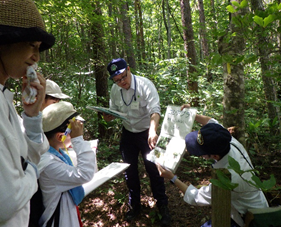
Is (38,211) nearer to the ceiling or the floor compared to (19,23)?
nearer to the floor

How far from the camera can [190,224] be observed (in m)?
3.27

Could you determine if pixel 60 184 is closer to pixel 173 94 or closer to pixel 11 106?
pixel 11 106

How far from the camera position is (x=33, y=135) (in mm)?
1280

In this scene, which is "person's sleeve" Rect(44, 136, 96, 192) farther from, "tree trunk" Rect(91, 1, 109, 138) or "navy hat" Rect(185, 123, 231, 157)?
"tree trunk" Rect(91, 1, 109, 138)

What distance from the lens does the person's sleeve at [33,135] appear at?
1.25m

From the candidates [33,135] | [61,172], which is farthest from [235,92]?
[33,135]

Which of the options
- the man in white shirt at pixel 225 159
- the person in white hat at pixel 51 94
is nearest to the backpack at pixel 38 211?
the person in white hat at pixel 51 94

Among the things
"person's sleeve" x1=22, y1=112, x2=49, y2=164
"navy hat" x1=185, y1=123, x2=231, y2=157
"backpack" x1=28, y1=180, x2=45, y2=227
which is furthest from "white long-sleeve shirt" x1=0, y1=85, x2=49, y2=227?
"navy hat" x1=185, y1=123, x2=231, y2=157

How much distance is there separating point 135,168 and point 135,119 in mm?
799

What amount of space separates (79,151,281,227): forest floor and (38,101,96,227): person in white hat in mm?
1858

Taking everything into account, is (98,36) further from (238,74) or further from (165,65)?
(238,74)

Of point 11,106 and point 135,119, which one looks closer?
point 11,106

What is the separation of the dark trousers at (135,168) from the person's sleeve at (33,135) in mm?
2090

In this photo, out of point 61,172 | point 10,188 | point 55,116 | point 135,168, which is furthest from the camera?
point 135,168
